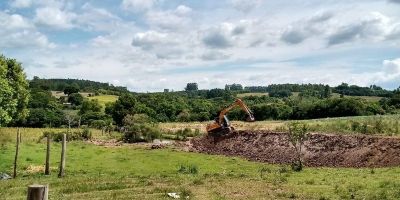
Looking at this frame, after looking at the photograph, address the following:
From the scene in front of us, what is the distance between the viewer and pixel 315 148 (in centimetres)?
5144

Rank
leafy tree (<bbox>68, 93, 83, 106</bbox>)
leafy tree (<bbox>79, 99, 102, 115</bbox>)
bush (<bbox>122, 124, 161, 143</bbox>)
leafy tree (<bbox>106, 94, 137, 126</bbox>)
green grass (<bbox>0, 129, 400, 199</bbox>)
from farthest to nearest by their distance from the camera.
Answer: leafy tree (<bbox>68, 93, 83, 106</bbox>)
leafy tree (<bbox>79, 99, 102, 115</bbox>)
leafy tree (<bbox>106, 94, 137, 126</bbox>)
bush (<bbox>122, 124, 161, 143</bbox>)
green grass (<bbox>0, 129, 400, 199</bbox>)

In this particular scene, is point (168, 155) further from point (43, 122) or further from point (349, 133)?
point (43, 122)

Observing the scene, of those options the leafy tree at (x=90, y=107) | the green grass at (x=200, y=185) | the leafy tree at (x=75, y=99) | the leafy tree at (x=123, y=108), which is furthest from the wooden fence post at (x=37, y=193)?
the leafy tree at (x=75, y=99)

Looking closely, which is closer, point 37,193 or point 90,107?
point 37,193

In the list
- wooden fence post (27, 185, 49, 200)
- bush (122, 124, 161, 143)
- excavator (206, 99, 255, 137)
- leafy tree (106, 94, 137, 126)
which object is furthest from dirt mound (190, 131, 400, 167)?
wooden fence post (27, 185, 49, 200)

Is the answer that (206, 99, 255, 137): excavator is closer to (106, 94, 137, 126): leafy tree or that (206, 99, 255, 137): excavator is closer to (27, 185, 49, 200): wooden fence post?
(106, 94, 137, 126): leafy tree

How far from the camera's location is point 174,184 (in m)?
24.7

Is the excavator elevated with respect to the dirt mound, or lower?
elevated

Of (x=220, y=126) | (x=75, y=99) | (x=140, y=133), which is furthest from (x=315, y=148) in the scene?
(x=75, y=99)

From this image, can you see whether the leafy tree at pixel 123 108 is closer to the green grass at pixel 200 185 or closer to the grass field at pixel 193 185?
the grass field at pixel 193 185

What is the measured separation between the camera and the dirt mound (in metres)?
43.1

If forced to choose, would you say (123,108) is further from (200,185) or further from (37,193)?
(37,193)

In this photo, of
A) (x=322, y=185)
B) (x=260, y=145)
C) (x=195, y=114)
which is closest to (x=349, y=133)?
(x=260, y=145)

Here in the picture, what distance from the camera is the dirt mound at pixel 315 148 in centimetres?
4305
